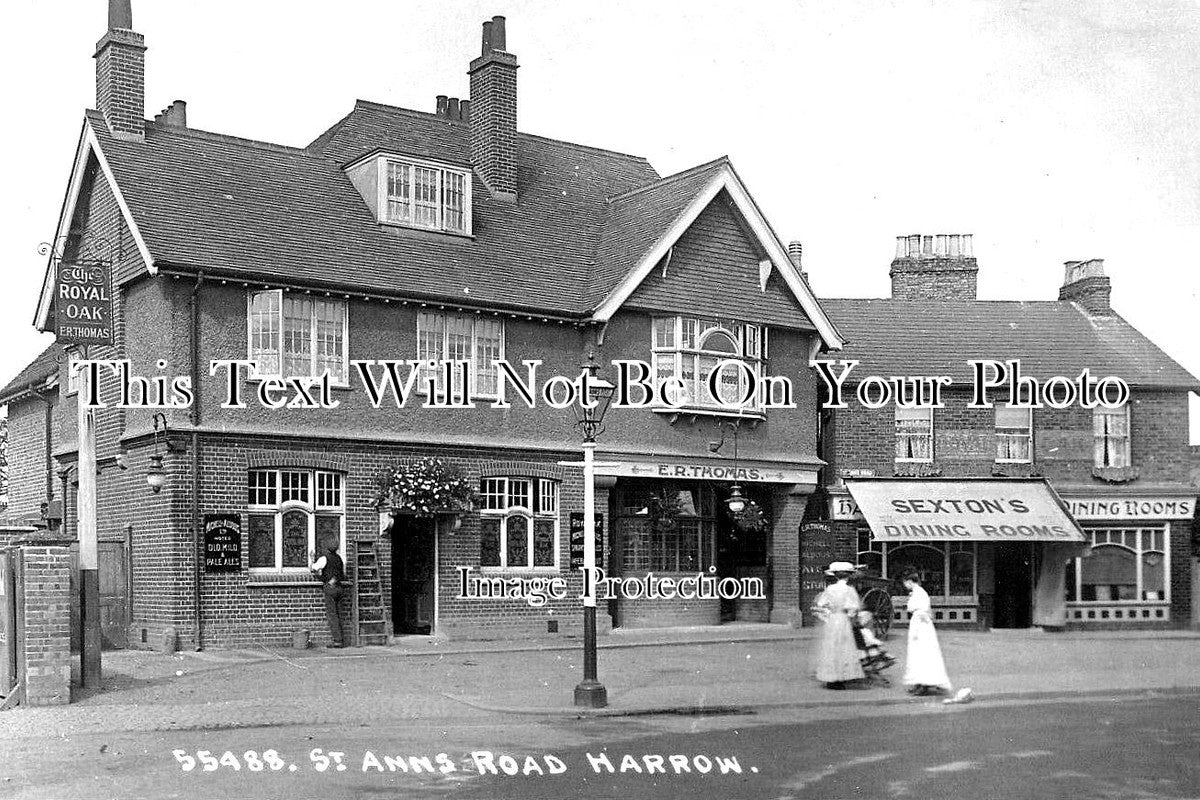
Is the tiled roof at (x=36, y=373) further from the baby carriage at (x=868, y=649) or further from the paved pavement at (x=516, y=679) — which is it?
the baby carriage at (x=868, y=649)

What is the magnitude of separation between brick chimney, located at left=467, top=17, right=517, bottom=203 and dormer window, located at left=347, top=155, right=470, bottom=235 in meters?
1.96

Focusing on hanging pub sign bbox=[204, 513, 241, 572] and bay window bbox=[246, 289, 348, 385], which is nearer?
hanging pub sign bbox=[204, 513, 241, 572]

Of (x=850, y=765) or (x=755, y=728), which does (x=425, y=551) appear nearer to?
(x=755, y=728)

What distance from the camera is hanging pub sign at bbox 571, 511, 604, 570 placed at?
88.2ft

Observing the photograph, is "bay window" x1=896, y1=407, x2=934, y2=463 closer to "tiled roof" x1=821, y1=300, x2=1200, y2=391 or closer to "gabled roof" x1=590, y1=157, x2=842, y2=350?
"tiled roof" x1=821, y1=300, x2=1200, y2=391

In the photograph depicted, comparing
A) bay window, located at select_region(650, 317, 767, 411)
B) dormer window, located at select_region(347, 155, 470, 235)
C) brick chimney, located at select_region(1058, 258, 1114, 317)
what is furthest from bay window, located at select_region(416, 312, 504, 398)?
brick chimney, located at select_region(1058, 258, 1114, 317)

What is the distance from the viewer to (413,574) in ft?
84.9

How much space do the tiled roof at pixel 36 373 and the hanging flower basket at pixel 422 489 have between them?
11609 mm

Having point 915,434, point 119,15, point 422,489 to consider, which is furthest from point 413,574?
point 915,434

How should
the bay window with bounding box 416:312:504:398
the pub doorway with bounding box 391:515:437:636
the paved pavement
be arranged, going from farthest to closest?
the bay window with bounding box 416:312:504:398 → the pub doorway with bounding box 391:515:437:636 → the paved pavement

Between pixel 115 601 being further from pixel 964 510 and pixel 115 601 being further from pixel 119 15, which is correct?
pixel 964 510

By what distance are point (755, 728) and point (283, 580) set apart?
10.8m

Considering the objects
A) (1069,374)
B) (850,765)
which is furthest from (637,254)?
(850,765)

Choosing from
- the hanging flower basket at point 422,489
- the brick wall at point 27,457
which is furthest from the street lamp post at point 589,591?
the brick wall at point 27,457
